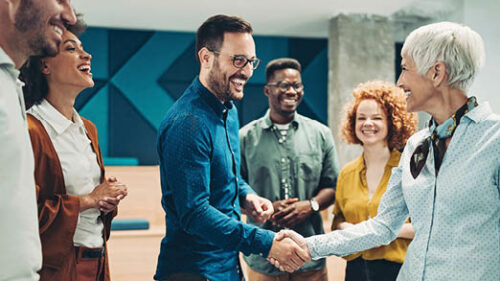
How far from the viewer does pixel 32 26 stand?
1172 mm

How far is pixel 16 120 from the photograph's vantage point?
1013 mm

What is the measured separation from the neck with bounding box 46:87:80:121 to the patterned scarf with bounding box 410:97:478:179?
4.43ft

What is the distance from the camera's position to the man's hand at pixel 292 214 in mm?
2750

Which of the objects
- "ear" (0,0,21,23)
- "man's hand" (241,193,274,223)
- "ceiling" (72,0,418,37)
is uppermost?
"ceiling" (72,0,418,37)

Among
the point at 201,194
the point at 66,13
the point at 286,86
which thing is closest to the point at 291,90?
the point at 286,86

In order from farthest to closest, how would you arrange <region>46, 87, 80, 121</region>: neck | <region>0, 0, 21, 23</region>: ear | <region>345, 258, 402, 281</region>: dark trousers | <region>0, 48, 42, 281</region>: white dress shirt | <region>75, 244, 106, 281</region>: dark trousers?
<region>345, 258, 402, 281</region>: dark trousers < <region>46, 87, 80, 121</region>: neck < <region>75, 244, 106, 281</region>: dark trousers < <region>0, 0, 21, 23</region>: ear < <region>0, 48, 42, 281</region>: white dress shirt

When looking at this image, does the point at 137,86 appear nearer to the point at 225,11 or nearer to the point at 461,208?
the point at 225,11

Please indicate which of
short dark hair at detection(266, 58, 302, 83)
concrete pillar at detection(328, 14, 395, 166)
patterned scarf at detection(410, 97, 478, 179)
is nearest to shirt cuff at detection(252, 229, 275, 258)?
patterned scarf at detection(410, 97, 478, 179)

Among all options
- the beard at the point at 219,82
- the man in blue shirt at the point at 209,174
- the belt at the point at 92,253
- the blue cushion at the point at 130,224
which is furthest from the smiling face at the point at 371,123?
the blue cushion at the point at 130,224

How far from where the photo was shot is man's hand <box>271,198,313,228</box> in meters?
2.75

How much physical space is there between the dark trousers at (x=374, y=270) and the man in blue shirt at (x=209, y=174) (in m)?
Result: 0.46

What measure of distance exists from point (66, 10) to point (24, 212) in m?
0.58

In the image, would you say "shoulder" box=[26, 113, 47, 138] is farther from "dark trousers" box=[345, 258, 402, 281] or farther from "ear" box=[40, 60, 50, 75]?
"dark trousers" box=[345, 258, 402, 281]

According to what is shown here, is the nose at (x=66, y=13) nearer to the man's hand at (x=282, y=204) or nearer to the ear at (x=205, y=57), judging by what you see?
the ear at (x=205, y=57)
